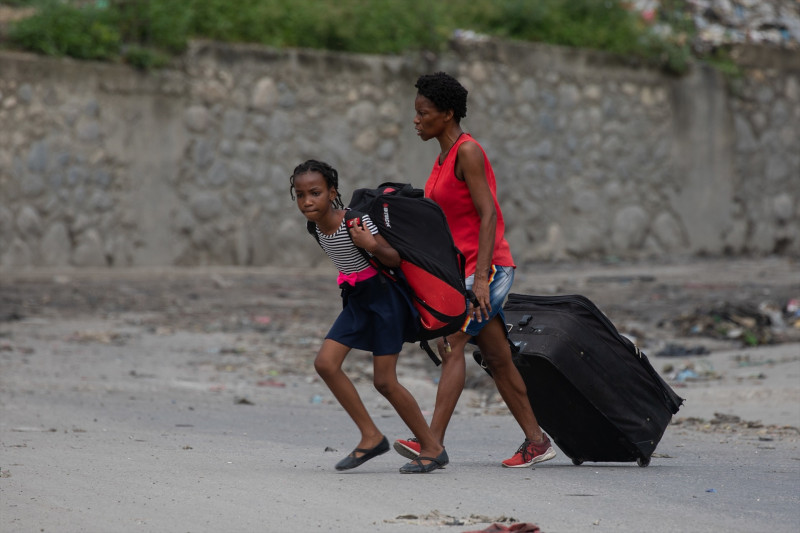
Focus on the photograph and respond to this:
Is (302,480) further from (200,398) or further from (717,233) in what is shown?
(717,233)

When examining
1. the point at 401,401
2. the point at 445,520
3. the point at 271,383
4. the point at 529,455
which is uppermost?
the point at 401,401

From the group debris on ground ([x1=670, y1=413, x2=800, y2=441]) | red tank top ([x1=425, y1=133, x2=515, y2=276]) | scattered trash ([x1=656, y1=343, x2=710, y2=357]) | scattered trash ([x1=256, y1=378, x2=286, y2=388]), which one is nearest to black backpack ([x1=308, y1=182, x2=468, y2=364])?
red tank top ([x1=425, y1=133, x2=515, y2=276])

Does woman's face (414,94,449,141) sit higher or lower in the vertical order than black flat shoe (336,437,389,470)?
higher

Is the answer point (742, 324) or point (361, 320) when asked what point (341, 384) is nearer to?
point (361, 320)

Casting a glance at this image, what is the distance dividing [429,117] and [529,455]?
4.53 ft

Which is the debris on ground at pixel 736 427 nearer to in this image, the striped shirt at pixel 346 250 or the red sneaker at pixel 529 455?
the red sneaker at pixel 529 455

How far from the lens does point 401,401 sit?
429 cm

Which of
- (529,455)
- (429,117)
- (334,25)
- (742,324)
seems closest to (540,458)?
(529,455)

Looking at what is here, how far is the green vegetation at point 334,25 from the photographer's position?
1114 centimetres

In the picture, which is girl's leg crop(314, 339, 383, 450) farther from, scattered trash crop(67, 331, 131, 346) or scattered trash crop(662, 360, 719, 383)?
scattered trash crop(67, 331, 131, 346)

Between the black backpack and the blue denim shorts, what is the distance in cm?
9

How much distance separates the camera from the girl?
4.21 metres

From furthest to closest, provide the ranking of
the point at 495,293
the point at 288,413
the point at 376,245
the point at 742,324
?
the point at 742,324 → the point at 288,413 → the point at 495,293 → the point at 376,245

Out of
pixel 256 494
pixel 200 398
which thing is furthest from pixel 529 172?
pixel 256 494
